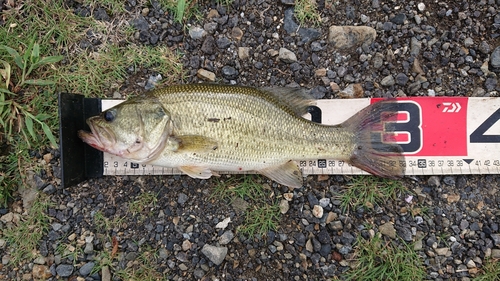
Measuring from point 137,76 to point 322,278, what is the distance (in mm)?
2956

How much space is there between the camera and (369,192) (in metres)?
3.88

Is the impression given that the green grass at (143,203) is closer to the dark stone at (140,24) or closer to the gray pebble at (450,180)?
the dark stone at (140,24)

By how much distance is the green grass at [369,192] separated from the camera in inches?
153

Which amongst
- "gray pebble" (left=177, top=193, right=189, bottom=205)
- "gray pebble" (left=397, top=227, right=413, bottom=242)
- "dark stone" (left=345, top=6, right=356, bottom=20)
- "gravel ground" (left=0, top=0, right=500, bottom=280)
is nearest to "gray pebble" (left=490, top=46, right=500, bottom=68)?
"gravel ground" (left=0, top=0, right=500, bottom=280)

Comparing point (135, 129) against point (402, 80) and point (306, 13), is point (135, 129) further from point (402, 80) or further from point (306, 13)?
point (402, 80)

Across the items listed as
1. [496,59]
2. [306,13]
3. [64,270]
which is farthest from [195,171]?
[496,59]

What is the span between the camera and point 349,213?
3.88m

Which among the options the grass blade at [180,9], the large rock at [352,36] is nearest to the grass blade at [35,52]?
the grass blade at [180,9]

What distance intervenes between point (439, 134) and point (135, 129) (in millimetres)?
3070

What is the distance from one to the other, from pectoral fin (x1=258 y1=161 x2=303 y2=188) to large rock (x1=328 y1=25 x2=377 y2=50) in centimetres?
150

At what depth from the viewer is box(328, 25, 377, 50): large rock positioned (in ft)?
13.2

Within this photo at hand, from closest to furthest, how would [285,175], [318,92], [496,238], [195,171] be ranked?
[195,171], [285,175], [496,238], [318,92]

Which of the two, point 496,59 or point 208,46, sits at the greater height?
point 208,46

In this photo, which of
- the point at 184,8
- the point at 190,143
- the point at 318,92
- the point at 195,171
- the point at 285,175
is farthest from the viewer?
the point at 184,8
